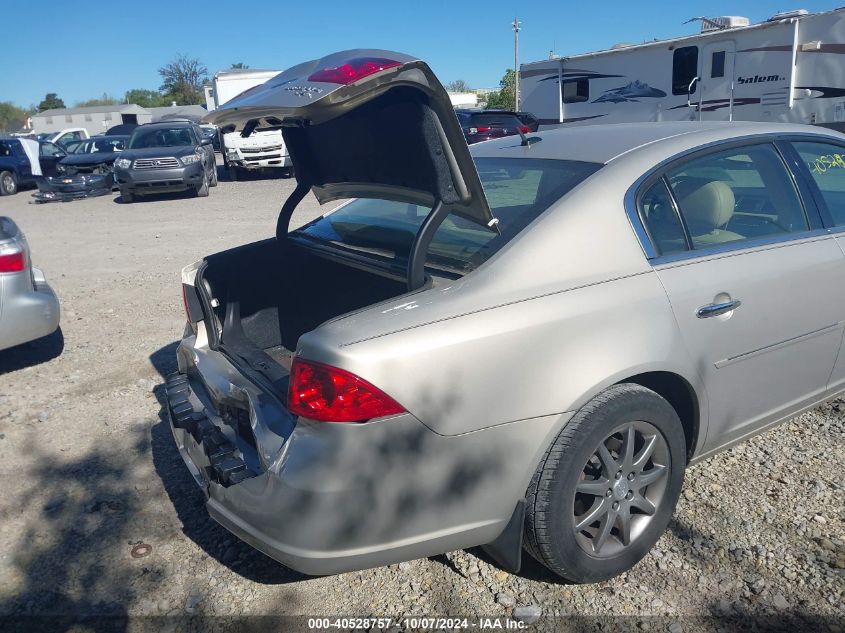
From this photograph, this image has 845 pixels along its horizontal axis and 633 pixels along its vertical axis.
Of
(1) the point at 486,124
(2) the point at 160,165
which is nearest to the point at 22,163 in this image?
(2) the point at 160,165

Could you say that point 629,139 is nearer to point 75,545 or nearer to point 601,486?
point 601,486

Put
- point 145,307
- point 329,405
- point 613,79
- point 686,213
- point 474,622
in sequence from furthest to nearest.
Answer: point 613,79 < point 145,307 < point 686,213 < point 474,622 < point 329,405

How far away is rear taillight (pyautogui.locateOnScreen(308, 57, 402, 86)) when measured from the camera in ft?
7.75

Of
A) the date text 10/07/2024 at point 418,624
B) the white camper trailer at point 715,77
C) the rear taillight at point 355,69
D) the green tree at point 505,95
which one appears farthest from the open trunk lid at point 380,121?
the green tree at point 505,95

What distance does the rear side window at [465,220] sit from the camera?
2768mm

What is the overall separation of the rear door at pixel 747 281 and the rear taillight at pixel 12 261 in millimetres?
4119

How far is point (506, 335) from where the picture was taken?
7.82 ft

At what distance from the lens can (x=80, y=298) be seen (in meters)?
7.44

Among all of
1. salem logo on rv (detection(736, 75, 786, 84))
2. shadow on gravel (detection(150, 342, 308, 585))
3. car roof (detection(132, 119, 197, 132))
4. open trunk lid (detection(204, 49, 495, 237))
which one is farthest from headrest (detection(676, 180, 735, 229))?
car roof (detection(132, 119, 197, 132))

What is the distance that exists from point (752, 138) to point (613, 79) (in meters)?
16.1

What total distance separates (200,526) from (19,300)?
8.59 feet

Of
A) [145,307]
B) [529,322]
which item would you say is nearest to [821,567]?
[529,322]

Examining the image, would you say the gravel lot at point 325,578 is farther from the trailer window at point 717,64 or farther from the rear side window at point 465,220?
the trailer window at point 717,64

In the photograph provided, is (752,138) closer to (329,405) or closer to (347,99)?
(347,99)
